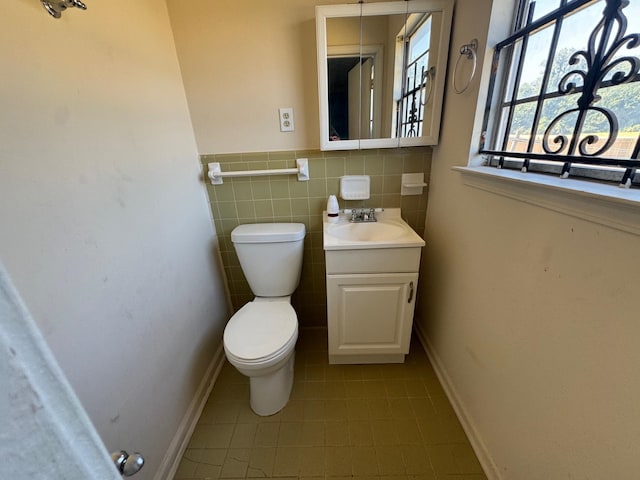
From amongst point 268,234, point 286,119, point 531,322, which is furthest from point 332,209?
Result: point 531,322

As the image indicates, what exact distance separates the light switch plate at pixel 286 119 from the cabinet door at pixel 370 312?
0.83 metres

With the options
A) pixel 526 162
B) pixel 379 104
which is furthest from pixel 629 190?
pixel 379 104

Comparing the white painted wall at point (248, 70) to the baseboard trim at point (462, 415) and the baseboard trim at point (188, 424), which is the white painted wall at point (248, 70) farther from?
the baseboard trim at point (462, 415)

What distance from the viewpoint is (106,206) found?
2.74 feet

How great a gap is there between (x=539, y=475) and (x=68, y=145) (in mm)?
1700

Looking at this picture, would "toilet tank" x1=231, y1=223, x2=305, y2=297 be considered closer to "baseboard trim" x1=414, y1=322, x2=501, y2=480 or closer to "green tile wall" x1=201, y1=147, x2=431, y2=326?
"green tile wall" x1=201, y1=147, x2=431, y2=326

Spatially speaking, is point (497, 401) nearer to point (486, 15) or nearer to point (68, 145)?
point (486, 15)

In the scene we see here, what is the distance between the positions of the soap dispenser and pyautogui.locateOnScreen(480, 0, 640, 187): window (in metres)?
0.76

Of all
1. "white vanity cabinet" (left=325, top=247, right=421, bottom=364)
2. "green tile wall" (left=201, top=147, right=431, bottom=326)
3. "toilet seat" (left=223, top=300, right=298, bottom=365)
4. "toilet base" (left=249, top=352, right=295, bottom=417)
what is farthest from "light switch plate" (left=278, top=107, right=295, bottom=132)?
"toilet base" (left=249, top=352, right=295, bottom=417)

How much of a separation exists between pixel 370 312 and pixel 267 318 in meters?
0.54

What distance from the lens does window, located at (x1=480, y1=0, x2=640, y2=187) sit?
60 cm

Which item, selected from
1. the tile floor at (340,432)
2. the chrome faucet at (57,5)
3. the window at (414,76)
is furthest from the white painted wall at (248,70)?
the tile floor at (340,432)

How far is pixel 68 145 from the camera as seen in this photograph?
0.73m

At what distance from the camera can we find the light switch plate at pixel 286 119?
1.38m
